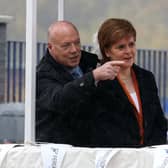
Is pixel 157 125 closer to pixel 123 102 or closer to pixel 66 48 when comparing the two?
pixel 123 102

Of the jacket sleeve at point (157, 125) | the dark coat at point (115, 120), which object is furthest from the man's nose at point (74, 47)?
the jacket sleeve at point (157, 125)

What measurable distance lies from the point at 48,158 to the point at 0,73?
109 inches

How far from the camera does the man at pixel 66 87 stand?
9.52ft

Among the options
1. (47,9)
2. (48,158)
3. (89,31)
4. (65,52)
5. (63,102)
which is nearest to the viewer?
(48,158)

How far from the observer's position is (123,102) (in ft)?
9.96

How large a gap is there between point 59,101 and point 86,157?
0.33m

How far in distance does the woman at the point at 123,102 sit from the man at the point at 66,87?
68 millimetres

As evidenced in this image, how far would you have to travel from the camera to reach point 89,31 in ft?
17.2

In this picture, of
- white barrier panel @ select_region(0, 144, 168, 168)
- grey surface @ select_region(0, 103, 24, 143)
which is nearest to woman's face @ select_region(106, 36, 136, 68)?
white barrier panel @ select_region(0, 144, 168, 168)

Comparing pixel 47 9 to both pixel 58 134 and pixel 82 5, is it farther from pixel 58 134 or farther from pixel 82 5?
pixel 58 134

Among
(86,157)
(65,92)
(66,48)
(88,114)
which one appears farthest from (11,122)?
(86,157)

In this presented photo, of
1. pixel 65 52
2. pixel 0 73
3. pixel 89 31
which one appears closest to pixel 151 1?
pixel 89 31

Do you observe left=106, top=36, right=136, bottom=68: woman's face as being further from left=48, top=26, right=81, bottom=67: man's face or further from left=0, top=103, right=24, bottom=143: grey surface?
left=0, top=103, right=24, bottom=143: grey surface

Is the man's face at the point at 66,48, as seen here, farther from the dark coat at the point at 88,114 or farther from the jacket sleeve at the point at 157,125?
the jacket sleeve at the point at 157,125
